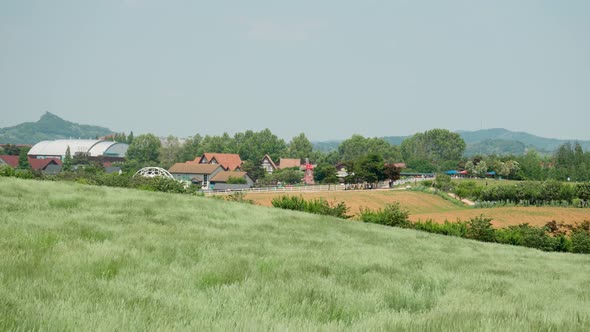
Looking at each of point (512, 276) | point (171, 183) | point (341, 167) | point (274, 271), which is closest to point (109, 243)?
point (274, 271)

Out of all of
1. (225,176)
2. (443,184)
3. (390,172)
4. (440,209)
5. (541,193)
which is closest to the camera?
(440,209)

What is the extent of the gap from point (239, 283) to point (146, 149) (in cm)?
19571

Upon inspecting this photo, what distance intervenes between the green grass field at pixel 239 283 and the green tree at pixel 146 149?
18768 cm

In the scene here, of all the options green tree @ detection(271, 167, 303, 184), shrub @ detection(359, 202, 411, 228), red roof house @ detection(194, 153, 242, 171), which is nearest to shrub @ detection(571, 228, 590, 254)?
shrub @ detection(359, 202, 411, 228)

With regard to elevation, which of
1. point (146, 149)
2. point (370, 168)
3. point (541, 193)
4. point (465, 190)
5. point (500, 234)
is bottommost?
point (465, 190)

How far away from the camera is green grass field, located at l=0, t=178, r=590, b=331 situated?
4.58 m

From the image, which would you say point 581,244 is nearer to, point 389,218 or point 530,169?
point 389,218

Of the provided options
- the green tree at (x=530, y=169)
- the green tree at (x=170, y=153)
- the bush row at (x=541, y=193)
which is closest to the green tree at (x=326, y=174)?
the bush row at (x=541, y=193)

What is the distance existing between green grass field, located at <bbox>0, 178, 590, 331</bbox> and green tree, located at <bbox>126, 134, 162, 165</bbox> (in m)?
188

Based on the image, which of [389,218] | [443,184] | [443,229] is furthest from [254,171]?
[443,229]

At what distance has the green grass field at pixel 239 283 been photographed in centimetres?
458

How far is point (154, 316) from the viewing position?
14.9ft

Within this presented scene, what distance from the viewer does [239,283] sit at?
251 inches

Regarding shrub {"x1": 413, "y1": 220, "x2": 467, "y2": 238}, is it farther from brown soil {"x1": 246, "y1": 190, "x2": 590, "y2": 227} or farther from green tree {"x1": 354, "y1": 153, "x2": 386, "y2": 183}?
green tree {"x1": 354, "y1": 153, "x2": 386, "y2": 183}
